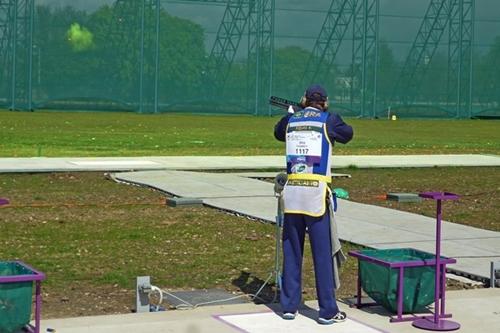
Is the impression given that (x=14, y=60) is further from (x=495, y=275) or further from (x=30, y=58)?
(x=495, y=275)

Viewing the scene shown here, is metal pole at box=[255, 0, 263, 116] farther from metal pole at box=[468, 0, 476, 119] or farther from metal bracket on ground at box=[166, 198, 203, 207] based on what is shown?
metal bracket on ground at box=[166, 198, 203, 207]

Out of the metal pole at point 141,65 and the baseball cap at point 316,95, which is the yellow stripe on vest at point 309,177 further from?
the metal pole at point 141,65

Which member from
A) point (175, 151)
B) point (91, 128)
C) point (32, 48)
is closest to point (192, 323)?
point (175, 151)

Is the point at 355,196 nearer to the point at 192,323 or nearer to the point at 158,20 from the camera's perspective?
the point at 192,323

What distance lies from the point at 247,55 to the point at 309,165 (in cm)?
5731

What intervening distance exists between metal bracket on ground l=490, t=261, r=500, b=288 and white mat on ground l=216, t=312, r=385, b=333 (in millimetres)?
2106

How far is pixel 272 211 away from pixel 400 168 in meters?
8.79

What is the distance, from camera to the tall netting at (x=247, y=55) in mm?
60000

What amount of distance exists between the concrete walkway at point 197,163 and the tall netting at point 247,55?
121 feet

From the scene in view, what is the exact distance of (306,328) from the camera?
744 centimetres

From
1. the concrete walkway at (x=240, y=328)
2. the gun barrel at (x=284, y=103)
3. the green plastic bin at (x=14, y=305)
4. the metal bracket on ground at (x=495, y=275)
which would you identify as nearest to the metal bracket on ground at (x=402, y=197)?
the metal bracket on ground at (x=495, y=275)

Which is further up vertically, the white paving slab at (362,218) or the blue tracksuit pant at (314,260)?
the blue tracksuit pant at (314,260)

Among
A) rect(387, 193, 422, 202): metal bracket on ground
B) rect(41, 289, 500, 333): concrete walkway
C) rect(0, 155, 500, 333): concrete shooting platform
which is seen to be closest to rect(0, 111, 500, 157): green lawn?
rect(0, 155, 500, 333): concrete shooting platform

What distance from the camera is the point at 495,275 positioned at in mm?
9336
